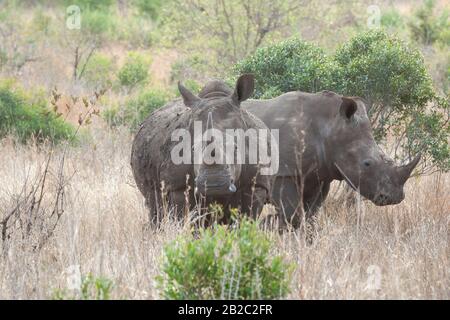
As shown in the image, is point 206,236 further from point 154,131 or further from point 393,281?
point 154,131

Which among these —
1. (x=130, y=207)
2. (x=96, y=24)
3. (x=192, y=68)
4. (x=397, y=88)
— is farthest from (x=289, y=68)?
(x=96, y=24)

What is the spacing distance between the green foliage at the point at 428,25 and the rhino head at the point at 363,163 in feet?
48.9

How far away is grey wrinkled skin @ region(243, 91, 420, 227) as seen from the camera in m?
9.28

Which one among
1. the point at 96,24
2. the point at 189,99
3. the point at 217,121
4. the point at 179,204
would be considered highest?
the point at 96,24

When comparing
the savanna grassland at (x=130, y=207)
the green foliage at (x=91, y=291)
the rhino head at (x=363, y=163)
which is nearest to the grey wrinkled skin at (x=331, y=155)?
the rhino head at (x=363, y=163)

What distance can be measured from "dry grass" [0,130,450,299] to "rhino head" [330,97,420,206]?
34 cm

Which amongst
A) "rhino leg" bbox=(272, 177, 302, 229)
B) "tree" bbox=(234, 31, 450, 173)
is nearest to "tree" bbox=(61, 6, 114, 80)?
"tree" bbox=(234, 31, 450, 173)

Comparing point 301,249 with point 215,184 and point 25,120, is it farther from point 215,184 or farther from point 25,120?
point 25,120

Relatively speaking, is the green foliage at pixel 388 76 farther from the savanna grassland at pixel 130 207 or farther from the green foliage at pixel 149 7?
the green foliage at pixel 149 7

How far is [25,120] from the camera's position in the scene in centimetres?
1451

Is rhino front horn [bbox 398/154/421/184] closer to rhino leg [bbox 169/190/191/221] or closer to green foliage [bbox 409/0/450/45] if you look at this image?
rhino leg [bbox 169/190/191/221]

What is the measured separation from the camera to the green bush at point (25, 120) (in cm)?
1405

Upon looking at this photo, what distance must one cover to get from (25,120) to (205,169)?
7.47 m

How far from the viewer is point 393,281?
271 inches
